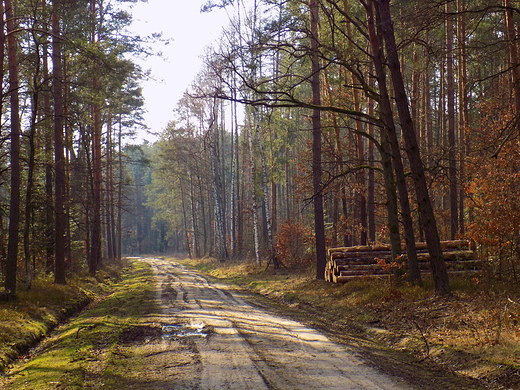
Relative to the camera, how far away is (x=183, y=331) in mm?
9320

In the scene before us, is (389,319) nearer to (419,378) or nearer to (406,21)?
(419,378)

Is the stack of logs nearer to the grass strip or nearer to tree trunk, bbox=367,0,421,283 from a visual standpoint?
tree trunk, bbox=367,0,421,283

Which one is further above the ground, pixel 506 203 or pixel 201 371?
pixel 506 203

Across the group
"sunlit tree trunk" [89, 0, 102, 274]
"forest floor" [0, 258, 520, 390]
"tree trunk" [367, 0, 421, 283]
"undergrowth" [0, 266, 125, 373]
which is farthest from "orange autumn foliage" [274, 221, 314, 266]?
"tree trunk" [367, 0, 421, 283]

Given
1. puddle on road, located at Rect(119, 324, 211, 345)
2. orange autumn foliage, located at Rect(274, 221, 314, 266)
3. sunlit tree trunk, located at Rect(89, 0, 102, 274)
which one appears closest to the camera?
puddle on road, located at Rect(119, 324, 211, 345)

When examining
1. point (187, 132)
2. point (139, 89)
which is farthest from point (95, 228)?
point (187, 132)

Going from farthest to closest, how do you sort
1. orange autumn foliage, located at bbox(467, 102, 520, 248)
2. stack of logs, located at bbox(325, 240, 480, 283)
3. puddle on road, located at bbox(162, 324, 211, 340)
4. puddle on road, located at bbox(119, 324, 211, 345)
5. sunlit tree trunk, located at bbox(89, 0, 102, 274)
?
1. sunlit tree trunk, located at bbox(89, 0, 102, 274)
2. stack of logs, located at bbox(325, 240, 480, 283)
3. orange autumn foliage, located at bbox(467, 102, 520, 248)
4. puddle on road, located at bbox(162, 324, 211, 340)
5. puddle on road, located at bbox(119, 324, 211, 345)

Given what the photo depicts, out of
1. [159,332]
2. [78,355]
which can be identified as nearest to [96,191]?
[159,332]

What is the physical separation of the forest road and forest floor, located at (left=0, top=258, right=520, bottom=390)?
0.02 metres

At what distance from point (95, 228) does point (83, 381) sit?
20837 millimetres

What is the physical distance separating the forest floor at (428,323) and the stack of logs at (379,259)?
1.88 feet

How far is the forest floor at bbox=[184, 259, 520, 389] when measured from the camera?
6.55 meters

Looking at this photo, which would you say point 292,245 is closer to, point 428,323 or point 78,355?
point 428,323

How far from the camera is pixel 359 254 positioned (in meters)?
15.8
